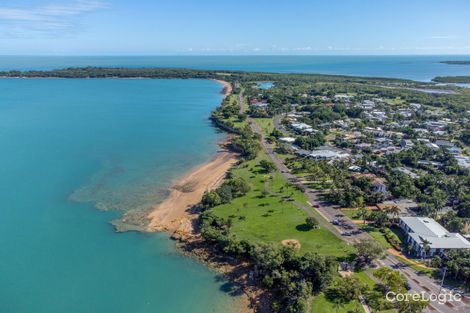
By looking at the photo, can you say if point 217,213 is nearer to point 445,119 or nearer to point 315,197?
point 315,197

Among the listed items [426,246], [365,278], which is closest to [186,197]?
[365,278]

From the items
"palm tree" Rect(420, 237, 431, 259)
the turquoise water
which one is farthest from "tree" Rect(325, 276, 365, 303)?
the turquoise water

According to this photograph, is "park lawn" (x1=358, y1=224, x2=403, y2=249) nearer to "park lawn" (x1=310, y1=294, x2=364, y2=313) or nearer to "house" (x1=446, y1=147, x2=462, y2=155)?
"park lawn" (x1=310, y1=294, x2=364, y2=313)

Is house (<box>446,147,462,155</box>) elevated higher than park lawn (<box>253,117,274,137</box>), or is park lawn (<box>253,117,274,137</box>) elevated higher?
park lawn (<box>253,117,274,137</box>)

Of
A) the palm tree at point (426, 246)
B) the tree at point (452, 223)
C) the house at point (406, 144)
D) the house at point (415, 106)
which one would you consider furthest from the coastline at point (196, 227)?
the house at point (415, 106)

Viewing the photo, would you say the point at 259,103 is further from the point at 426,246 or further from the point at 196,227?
the point at 426,246

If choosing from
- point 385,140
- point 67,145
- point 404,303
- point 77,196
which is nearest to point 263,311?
point 404,303
